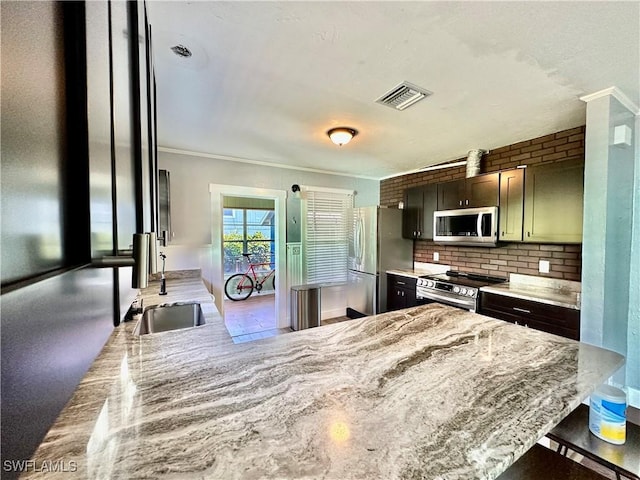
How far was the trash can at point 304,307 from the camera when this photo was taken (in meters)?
3.98

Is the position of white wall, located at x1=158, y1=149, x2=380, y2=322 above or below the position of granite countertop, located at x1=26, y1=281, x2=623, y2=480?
above

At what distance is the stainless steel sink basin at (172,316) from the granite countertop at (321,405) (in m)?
0.73

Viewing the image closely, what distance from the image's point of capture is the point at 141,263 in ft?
1.87

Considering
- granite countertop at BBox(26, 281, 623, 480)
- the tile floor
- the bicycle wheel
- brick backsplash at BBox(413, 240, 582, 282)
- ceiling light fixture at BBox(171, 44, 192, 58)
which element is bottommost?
the tile floor

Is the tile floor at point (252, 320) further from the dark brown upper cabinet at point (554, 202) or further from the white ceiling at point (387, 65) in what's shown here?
the dark brown upper cabinet at point (554, 202)

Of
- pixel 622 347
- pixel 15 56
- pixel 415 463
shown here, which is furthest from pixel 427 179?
pixel 15 56

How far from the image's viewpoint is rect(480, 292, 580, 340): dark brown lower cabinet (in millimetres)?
2203

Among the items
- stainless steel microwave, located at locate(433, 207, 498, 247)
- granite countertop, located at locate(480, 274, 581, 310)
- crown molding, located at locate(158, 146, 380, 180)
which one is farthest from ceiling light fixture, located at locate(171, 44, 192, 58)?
granite countertop, located at locate(480, 274, 581, 310)

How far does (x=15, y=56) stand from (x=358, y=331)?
138 cm

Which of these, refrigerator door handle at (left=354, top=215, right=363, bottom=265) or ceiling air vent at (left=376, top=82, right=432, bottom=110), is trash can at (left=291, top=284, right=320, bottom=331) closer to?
refrigerator door handle at (left=354, top=215, right=363, bottom=265)

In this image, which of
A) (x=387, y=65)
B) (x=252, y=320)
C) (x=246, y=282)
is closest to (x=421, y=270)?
(x=252, y=320)

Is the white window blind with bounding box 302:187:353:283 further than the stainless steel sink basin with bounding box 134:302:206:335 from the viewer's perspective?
Yes

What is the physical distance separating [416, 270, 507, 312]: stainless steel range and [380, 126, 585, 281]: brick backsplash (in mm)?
135

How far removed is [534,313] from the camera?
2.41 m
